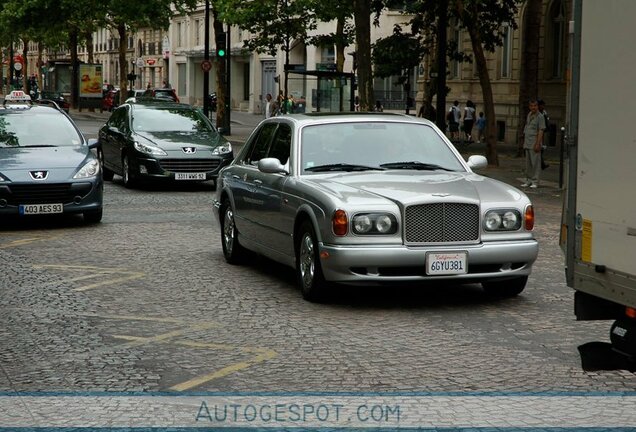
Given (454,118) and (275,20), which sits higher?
(275,20)

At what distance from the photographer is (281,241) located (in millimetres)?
11062

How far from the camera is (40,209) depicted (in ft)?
51.7

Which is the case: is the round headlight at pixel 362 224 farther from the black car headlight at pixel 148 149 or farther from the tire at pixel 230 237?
the black car headlight at pixel 148 149

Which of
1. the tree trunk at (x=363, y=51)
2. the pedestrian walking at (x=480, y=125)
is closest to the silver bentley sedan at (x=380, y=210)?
the tree trunk at (x=363, y=51)

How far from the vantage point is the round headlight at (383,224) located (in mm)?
9758

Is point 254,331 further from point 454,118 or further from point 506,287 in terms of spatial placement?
point 454,118

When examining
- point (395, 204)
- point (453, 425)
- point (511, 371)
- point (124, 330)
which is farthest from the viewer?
point (395, 204)

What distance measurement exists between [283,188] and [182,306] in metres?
1.58

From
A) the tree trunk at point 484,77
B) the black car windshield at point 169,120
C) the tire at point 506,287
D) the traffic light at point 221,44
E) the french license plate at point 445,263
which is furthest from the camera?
the traffic light at point 221,44

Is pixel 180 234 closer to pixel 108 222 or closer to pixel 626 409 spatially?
pixel 108 222

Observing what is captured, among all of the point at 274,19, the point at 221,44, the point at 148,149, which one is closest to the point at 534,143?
the point at 148,149

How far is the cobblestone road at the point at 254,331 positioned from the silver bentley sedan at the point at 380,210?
1.09ft

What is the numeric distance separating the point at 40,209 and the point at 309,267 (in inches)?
255

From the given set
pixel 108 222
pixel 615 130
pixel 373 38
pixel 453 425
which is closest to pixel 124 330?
pixel 453 425
